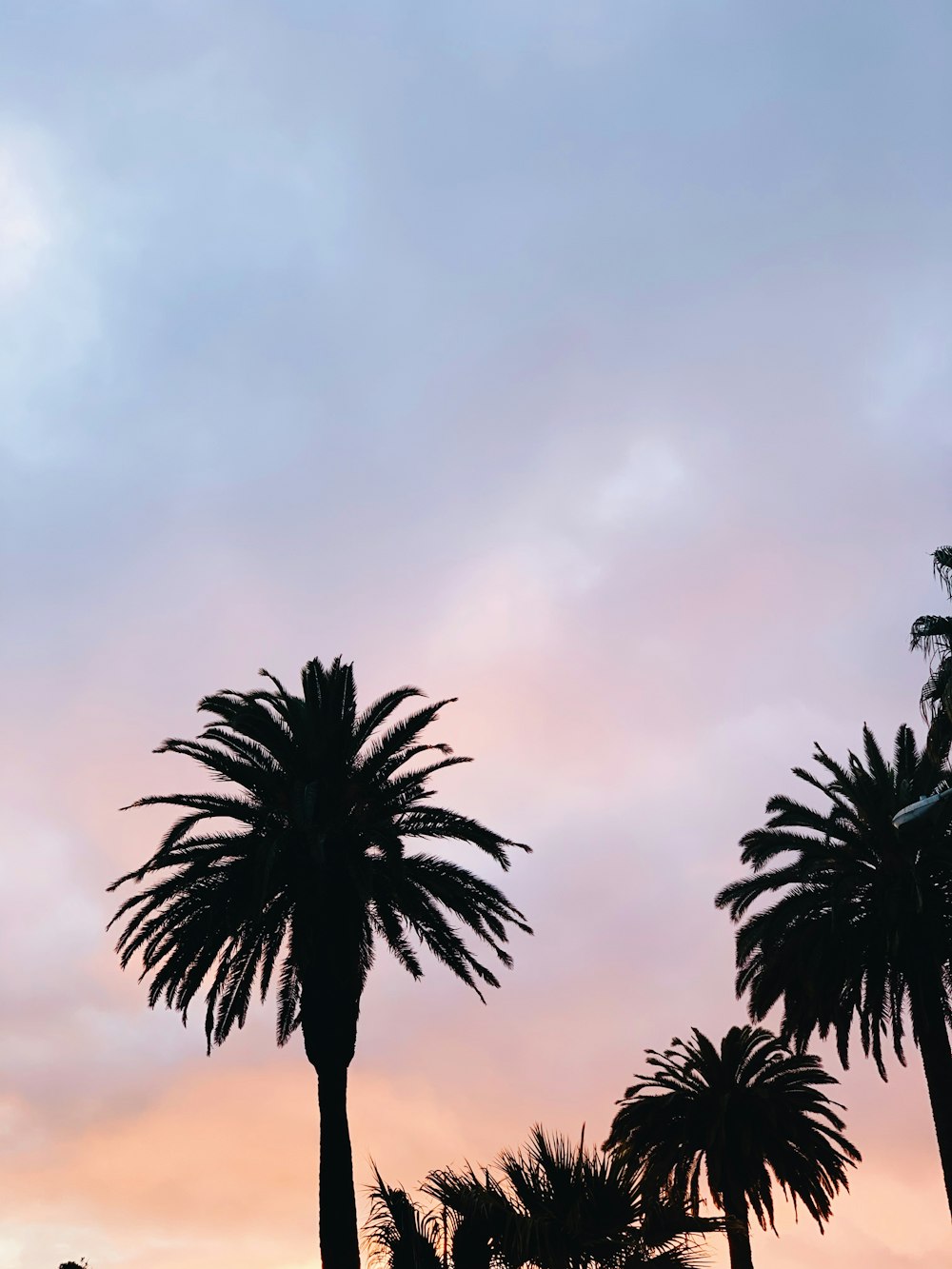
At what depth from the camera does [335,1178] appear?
2845 centimetres

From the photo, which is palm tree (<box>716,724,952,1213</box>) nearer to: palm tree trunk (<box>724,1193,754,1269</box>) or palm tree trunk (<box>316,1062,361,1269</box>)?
palm tree trunk (<box>724,1193,754,1269</box>)

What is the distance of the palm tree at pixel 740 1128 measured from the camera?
37.4 metres

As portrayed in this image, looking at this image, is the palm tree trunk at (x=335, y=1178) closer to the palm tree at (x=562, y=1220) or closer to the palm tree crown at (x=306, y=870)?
the palm tree crown at (x=306, y=870)

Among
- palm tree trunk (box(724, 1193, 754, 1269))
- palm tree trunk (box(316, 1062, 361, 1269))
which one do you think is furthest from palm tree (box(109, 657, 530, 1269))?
palm tree trunk (box(724, 1193, 754, 1269))

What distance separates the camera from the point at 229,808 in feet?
101

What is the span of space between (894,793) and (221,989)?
1871cm

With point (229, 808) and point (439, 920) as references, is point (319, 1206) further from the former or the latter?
point (229, 808)

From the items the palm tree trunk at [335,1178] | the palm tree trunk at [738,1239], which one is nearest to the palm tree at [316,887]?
the palm tree trunk at [335,1178]

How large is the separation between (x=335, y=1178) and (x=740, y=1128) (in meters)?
14.4

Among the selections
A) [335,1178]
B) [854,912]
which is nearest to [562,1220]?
[335,1178]

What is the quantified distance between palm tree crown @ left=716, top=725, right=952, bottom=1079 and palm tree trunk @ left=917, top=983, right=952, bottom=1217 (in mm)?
129

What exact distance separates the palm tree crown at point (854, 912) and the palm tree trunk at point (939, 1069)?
0.42 ft

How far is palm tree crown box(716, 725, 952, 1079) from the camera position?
118 ft

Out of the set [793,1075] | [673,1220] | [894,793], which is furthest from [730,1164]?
[673,1220]
